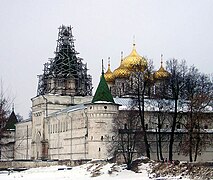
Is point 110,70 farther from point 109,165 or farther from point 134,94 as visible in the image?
point 109,165

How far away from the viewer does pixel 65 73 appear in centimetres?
7856

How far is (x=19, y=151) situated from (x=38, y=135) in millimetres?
10305

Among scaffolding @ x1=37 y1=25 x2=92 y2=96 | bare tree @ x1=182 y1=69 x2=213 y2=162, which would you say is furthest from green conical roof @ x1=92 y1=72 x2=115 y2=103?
scaffolding @ x1=37 y1=25 x2=92 y2=96

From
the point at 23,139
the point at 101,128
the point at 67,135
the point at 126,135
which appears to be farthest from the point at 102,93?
the point at 23,139

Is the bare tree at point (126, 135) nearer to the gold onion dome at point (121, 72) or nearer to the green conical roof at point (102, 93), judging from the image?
the green conical roof at point (102, 93)

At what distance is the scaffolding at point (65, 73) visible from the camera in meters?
78.2

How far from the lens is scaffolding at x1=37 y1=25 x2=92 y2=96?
78.2 metres

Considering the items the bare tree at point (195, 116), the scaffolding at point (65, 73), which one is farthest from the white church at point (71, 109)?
the bare tree at point (195, 116)

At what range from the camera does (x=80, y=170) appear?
48469mm

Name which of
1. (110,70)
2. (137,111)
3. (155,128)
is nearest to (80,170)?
(137,111)

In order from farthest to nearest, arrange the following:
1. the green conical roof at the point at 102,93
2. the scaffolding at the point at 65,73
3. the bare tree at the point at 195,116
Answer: the scaffolding at the point at 65,73 < the green conical roof at the point at 102,93 < the bare tree at the point at 195,116

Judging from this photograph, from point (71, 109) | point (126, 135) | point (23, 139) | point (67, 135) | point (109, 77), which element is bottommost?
point (126, 135)

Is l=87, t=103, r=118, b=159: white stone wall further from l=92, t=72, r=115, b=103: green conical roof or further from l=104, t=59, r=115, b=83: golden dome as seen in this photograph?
l=104, t=59, r=115, b=83: golden dome

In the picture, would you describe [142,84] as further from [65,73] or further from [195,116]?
[65,73]
